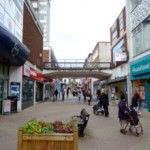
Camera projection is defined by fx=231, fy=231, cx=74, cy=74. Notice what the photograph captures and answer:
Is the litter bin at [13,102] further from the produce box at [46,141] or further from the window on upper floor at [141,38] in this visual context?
the produce box at [46,141]

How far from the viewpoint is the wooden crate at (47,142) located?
4781mm

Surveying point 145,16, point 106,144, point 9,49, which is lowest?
point 106,144

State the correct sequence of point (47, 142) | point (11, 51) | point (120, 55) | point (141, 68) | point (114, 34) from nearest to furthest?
1. point (47, 142)
2. point (11, 51)
3. point (141, 68)
4. point (120, 55)
5. point (114, 34)

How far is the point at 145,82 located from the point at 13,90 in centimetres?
997

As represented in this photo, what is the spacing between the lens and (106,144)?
285 inches

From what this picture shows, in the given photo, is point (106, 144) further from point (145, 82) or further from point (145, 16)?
point (145, 16)

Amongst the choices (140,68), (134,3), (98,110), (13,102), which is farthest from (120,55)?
(13,102)

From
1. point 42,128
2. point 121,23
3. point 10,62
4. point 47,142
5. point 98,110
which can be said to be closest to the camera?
point 47,142

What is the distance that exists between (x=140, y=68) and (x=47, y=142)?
14571 mm

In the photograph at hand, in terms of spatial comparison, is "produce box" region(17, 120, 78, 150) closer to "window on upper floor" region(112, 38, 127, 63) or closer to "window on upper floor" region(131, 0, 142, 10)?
"window on upper floor" region(131, 0, 142, 10)

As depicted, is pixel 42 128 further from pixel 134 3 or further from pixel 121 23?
pixel 121 23

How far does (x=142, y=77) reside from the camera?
1794 cm

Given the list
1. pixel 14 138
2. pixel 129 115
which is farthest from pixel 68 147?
pixel 129 115

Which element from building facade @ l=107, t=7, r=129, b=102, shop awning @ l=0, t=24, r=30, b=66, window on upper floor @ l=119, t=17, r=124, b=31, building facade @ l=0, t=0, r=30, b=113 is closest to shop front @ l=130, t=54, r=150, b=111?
building facade @ l=107, t=7, r=129, b=102
